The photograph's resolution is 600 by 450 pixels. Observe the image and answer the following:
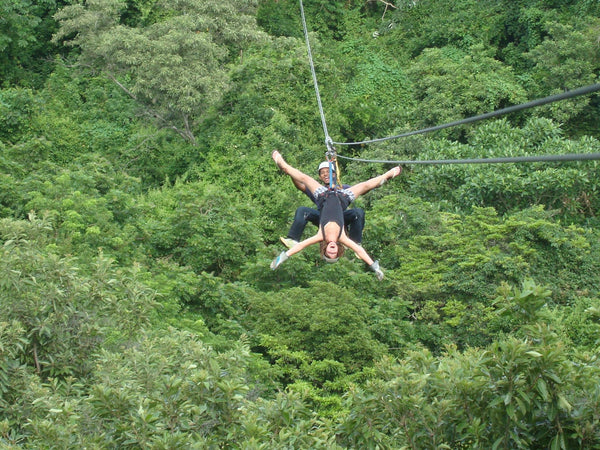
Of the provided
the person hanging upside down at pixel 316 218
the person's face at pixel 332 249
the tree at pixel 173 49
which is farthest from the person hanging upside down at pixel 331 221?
the tree at pixel 173 49

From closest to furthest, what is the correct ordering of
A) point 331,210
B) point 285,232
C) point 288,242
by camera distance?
point 331,210 → point 288,242 → point 285,232

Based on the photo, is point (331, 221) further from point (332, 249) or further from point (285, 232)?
point (285, 232)

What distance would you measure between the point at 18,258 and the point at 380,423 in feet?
11.3

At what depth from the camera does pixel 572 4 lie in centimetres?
1950

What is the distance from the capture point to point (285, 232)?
1442cm

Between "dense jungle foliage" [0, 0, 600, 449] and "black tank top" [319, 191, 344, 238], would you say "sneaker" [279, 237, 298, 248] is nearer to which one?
"black tank top" [319, 191, 344, 238]

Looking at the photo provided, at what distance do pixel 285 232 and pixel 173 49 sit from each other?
176 inches

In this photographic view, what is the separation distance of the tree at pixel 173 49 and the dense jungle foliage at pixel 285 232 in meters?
0.06

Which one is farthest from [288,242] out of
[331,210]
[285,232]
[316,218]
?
[285,232]

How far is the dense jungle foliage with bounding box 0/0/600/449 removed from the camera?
15.9 feet

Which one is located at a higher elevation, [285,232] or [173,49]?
[173,49]

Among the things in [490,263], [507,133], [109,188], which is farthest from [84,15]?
[490,263]

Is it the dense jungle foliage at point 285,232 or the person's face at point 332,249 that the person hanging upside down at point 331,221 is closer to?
the person's face at point 332,249

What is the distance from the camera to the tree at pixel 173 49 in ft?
52.0
